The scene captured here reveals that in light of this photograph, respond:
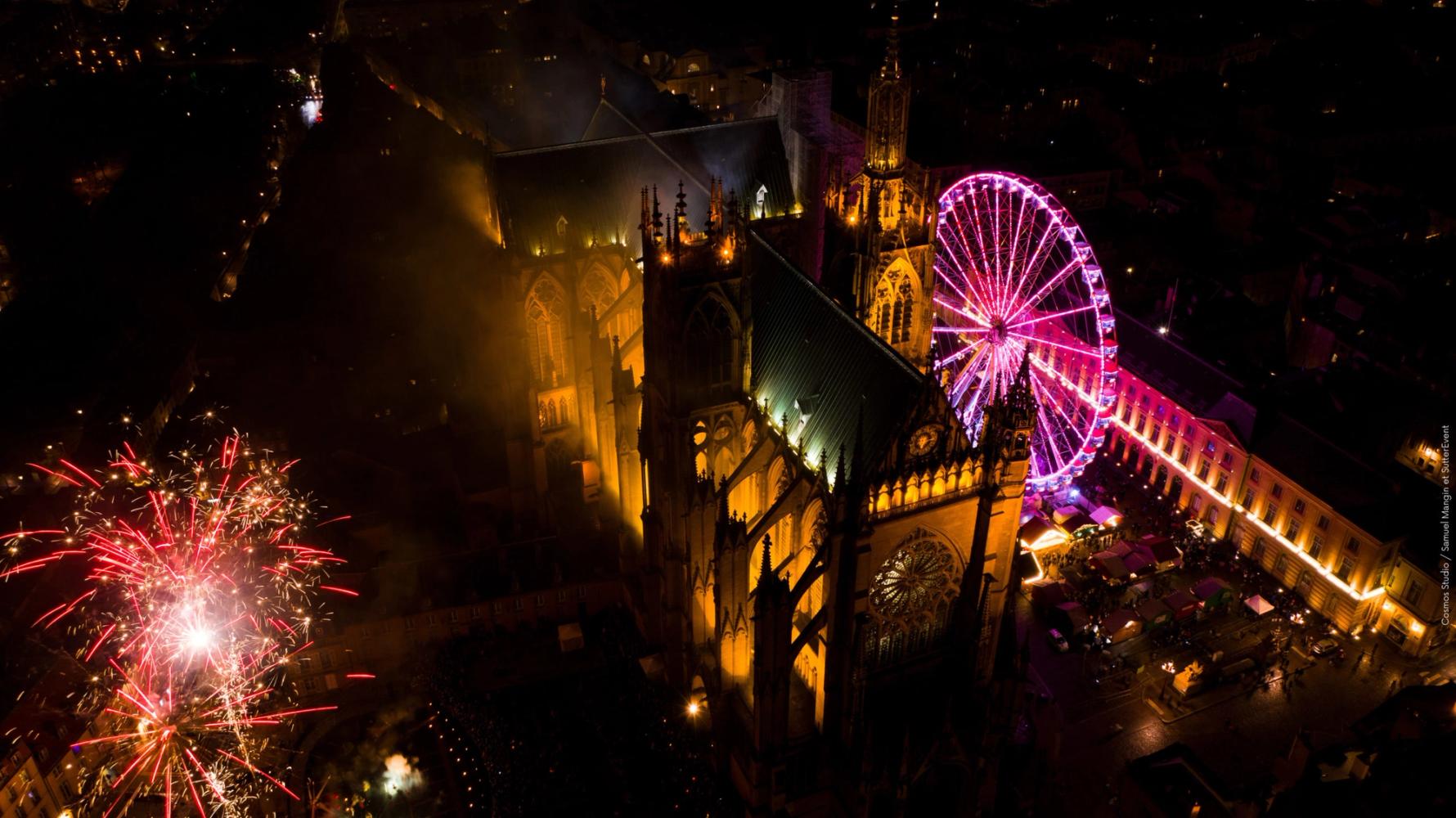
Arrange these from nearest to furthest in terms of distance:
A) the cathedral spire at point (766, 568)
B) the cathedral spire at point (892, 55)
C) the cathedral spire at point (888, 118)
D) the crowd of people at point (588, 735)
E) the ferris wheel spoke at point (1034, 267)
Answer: the cathedral spire at point (766, 568) < the crowd of people at point (588, 735) < the cathedral spire at point (892, 55) < the cathedral spire at point (888, 118) < the ferris wheel spoke at point (1034, 267)

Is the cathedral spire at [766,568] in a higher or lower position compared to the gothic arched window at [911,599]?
higher

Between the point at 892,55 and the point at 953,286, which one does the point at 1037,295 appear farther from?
the point at 892,55

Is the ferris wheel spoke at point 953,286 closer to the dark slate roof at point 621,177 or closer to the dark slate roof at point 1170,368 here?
the dark slate roof at point 1170,368

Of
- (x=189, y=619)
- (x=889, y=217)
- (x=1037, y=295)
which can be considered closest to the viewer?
(x=189, y=619)

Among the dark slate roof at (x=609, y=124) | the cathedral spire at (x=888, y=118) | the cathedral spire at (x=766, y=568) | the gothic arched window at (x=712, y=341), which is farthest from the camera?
the dark slate roof at (x=609, y=124)

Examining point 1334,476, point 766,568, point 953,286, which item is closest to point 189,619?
point 766,568

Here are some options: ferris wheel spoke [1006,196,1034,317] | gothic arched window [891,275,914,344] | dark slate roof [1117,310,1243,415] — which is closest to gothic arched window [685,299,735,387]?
gothic arched window [891,275,914,344]

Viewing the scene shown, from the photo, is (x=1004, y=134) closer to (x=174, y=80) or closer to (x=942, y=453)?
(x=942, y=453)

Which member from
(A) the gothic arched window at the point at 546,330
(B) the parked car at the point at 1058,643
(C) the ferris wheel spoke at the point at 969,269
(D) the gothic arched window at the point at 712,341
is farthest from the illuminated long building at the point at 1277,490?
(A) the gothic arched window at the point at 546,330
